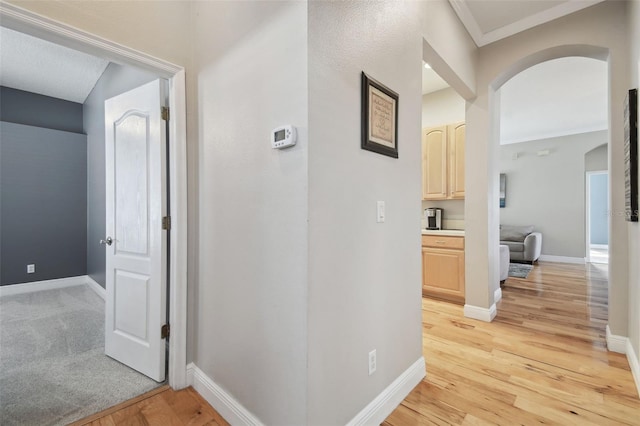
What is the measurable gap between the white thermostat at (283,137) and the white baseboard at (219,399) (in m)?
1.34

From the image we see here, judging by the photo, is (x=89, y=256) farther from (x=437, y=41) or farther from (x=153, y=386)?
(x=437, y=41)

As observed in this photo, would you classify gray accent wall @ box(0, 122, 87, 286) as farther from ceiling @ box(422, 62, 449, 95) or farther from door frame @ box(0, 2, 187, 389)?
ceiling @ box(422, 62, 449, 95)

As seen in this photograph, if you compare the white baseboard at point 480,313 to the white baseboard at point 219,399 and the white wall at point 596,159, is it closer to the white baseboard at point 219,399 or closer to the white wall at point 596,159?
the white baseboard at point 219,399

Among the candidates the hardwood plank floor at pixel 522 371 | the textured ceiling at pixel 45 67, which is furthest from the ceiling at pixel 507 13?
the textured ceiling at pixel 45 67

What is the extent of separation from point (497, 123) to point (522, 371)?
2620mm

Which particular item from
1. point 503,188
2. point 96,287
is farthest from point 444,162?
point 96,287

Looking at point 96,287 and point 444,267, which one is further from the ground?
point 444,267

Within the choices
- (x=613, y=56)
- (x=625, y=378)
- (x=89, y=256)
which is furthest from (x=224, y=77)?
(x=89, y=256)

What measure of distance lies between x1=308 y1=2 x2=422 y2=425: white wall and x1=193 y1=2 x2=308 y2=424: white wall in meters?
0.07

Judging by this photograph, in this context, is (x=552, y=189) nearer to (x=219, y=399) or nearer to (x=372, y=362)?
(x=372, y=362)

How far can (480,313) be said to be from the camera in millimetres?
2949

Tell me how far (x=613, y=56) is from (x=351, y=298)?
119 inches

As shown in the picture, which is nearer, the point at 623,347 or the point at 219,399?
the point at 219,399

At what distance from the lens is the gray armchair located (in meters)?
5.92
